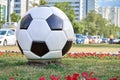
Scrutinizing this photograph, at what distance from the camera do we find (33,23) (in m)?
8.95

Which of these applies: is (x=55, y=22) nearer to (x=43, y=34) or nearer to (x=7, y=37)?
(x=43, y=34)

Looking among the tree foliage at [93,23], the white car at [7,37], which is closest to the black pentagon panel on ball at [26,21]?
the white car at [7,37]

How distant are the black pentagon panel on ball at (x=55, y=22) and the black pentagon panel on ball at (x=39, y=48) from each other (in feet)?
1.48

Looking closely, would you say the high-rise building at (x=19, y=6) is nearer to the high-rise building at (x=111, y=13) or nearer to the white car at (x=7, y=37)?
the high-rise building at (x=111, y=13)

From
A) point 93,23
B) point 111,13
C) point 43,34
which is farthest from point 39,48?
point 111,13

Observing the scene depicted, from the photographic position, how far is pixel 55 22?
9039mm

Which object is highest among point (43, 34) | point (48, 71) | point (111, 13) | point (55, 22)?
point (55, 22)

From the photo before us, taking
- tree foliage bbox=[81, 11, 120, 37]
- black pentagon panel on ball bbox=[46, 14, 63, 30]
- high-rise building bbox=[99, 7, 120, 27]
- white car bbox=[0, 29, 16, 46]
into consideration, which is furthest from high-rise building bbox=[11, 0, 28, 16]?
black pentagon panel on ball bbox=[46, 14, 63, 30]

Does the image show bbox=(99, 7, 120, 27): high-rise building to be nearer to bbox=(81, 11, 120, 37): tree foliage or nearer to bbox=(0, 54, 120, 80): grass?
bbox=(81, 11, 120, 37): tree foliage

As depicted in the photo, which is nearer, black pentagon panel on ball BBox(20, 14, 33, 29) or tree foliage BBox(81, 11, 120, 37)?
black pentagon panel on ball BBox(20, 14, 33, 29)

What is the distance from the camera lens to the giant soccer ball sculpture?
887 centimetres

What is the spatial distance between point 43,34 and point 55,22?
0.44 meters

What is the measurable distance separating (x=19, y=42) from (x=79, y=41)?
42.7 meters

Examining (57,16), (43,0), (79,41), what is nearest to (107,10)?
(43,0)
